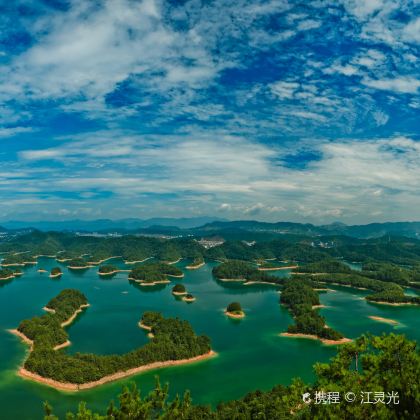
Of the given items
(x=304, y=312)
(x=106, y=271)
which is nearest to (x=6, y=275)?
(x=106, y=271)

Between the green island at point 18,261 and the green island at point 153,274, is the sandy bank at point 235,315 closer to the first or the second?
the green island at point 153,274

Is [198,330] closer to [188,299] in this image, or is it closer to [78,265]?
[188,299]

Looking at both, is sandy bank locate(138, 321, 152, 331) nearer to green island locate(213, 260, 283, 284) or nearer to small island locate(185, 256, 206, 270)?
green island locate(213, 260, 283, 284)

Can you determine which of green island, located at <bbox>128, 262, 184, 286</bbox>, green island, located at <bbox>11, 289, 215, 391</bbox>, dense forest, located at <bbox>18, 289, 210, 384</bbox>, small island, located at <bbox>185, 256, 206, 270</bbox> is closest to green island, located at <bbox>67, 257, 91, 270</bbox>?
green island, located at <bbox>128, 262, 184, 286</bbox>

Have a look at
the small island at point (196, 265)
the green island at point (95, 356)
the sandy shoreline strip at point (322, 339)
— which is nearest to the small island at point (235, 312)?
the sandy shoreline strip at point (322, 339)

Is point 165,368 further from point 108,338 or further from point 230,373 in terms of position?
point 108,338

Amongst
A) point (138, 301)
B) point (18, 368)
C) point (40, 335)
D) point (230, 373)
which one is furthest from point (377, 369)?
point (138, 301)

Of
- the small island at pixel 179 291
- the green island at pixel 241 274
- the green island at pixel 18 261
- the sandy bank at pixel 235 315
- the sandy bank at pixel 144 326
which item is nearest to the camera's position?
the sandy bank at pixel 144 326
